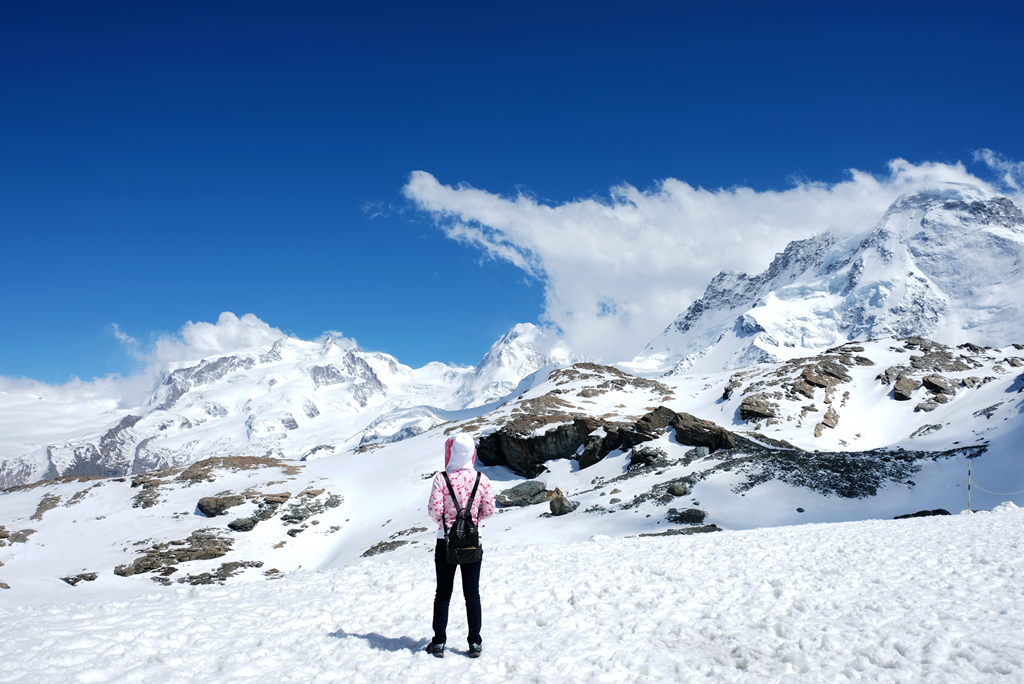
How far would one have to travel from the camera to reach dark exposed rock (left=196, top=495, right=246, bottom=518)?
44487 millimetres

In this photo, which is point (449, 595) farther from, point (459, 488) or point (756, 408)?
point (756, 408)

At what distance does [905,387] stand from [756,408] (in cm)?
2194

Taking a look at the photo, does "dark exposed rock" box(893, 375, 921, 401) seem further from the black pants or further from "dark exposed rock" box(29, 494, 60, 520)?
"dark exposed rock" box(29, 494, 60, 520)

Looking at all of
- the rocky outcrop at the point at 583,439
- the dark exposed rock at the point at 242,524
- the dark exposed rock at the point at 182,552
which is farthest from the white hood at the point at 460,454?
the dark exposed rock at the point at 242,524

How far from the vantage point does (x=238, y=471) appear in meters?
57.5

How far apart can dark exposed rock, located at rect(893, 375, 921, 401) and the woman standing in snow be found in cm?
7718

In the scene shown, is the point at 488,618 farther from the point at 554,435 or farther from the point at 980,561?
the point at 554,435

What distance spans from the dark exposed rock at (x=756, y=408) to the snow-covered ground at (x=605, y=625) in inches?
2088

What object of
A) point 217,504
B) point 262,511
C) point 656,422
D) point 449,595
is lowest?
point 262,511

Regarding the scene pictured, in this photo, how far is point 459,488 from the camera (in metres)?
7.36

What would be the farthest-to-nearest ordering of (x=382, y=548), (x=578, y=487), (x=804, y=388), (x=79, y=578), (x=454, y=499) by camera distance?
(x=804, y=388)
(x=578, y=487)
(x=382, y=548)
(x=79, y=578)
(x=454, y=499)

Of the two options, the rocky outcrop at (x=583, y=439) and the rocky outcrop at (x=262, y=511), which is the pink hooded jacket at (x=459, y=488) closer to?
the rocky outcrop at (x=583, y=439)

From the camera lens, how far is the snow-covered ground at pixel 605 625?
6.22m

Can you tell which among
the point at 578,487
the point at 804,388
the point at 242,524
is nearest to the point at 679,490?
the point at 578,487
